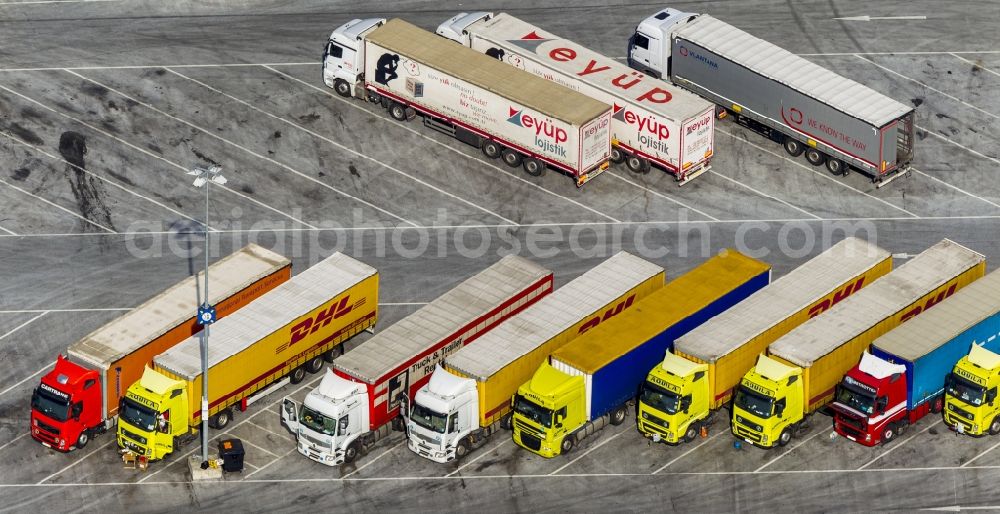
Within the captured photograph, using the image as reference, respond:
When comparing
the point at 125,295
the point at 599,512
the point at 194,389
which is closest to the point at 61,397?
the point at 194,389

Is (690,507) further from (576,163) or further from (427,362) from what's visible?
(576,163)

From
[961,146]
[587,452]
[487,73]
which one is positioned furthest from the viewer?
[961,146]

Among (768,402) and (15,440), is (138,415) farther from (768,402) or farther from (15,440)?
(768,402)

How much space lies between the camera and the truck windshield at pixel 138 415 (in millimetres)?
96375

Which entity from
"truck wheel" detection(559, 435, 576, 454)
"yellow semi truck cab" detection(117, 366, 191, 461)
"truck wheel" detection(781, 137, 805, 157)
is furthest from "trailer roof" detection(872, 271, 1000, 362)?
"yellow semi truck cab" detection(117, 366, 191, 461)

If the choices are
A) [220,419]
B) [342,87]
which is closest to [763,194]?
[342,87]

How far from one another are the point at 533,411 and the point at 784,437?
10350 millimetres

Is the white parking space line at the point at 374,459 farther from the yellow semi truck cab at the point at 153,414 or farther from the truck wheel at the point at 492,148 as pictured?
the truck wheel at the point at 492,148

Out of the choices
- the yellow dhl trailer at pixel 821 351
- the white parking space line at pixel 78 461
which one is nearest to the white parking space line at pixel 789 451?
the yellow dhl trailer at pixel 821 351

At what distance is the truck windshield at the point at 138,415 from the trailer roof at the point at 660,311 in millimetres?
16425

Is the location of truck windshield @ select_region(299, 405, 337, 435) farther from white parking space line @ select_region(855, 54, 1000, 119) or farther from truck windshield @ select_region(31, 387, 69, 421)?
white parking space line @ select_region(855, 54, 1000, 119)

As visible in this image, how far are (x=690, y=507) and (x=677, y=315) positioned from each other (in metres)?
8.79

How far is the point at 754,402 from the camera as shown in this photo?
316 feet

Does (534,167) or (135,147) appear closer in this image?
(534,167)
